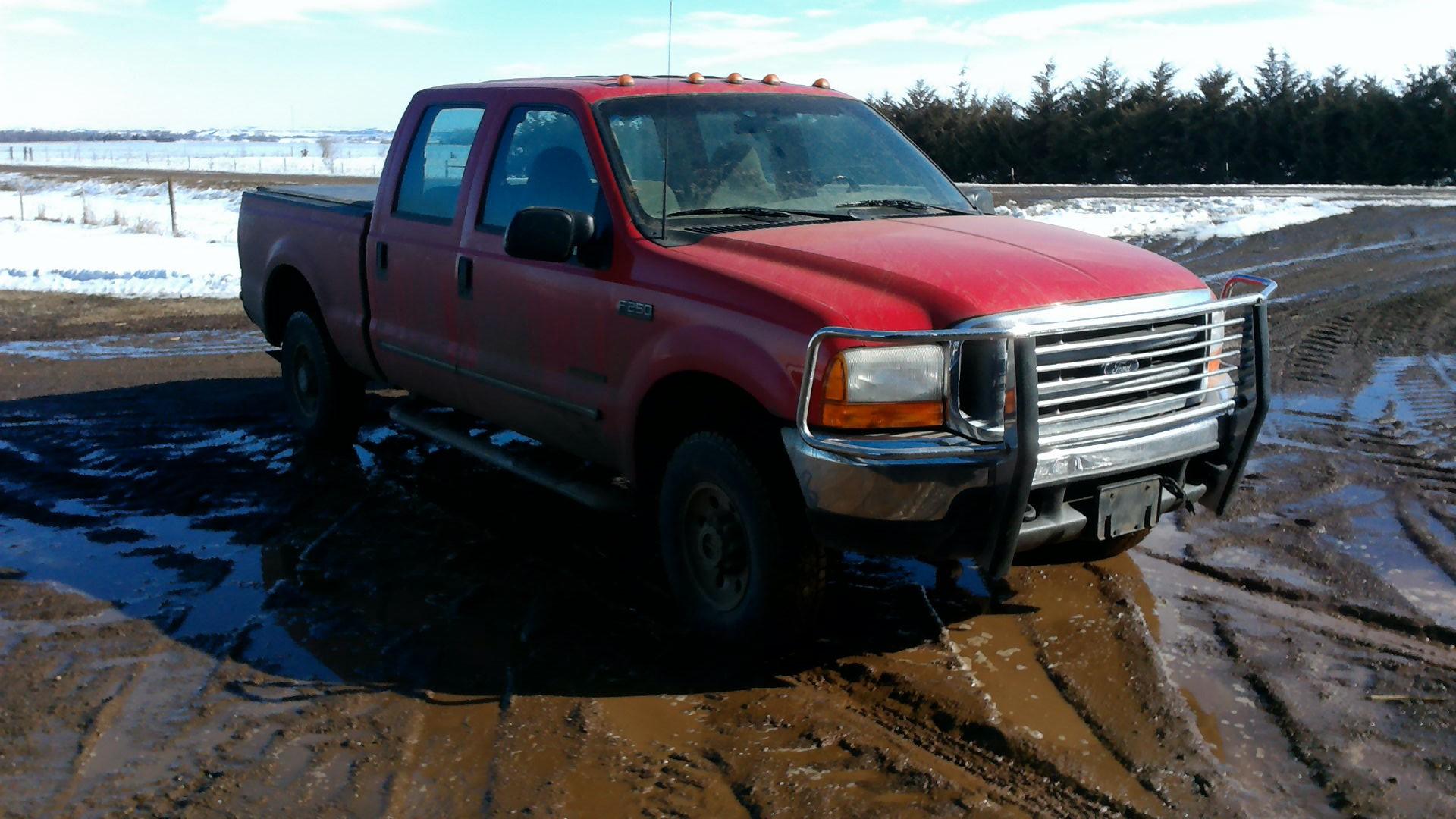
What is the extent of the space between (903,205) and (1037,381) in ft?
5.76

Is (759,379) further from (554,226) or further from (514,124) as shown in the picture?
(514,124)

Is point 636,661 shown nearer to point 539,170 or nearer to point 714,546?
point 714,546

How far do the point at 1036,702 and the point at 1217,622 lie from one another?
3.33 feet

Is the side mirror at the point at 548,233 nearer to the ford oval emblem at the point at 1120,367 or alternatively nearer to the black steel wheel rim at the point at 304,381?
the ford oval emblem at the point at 1120,367

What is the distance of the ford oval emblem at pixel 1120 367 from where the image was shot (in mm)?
4121

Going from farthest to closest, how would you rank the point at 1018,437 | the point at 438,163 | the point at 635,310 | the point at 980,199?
the point at 438,163 < the point at 980,199 < the point at 635,310 < the point at 1018,437

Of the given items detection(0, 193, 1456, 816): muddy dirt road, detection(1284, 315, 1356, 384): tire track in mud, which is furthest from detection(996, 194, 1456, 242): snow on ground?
detection(0, 193, 1456, 816): muddy dirt road

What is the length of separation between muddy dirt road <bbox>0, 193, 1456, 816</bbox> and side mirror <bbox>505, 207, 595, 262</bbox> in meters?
1.35

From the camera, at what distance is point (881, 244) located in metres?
4.46

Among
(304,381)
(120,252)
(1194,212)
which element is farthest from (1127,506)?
(1194,212)

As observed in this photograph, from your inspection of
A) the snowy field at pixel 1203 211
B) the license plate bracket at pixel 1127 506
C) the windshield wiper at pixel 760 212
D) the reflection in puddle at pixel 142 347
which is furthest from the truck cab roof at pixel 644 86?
the snowy field at pixel 1203 211

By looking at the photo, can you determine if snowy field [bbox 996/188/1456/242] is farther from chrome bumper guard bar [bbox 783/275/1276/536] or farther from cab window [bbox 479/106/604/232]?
chrome bumper guard bar [bbox 783/275/1276/536]

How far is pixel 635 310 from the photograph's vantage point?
15.1ft

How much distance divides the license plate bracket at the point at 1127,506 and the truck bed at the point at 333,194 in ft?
13.5
